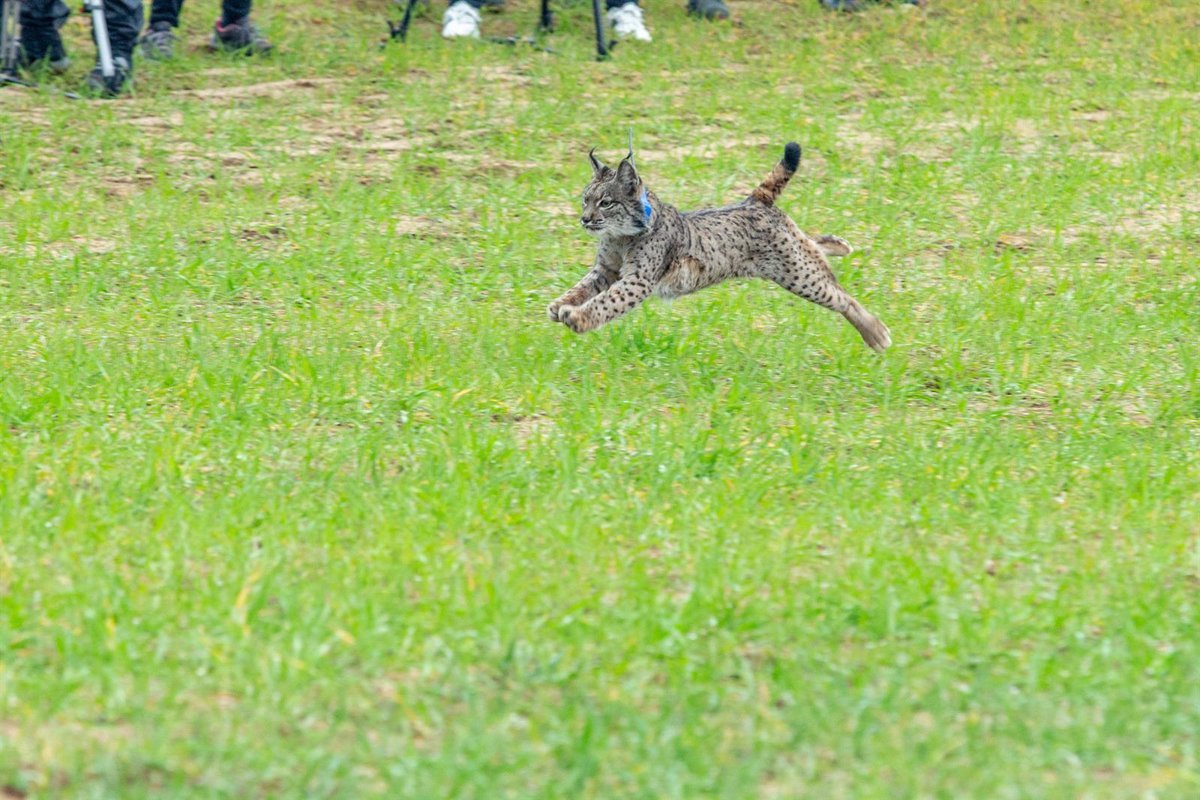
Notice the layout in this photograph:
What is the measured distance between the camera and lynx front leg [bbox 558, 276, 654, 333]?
640 cm

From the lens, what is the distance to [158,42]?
37.1ft

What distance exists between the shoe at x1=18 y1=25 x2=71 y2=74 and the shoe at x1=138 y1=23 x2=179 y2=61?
2.38ft

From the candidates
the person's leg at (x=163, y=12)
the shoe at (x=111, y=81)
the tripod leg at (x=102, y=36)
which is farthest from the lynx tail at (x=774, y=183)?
the person's leg at (x=163, y=12)

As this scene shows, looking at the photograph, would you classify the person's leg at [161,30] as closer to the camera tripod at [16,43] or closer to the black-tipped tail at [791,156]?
the camera tripod at [16,43]

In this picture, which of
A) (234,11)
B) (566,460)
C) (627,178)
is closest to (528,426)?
(566,460)

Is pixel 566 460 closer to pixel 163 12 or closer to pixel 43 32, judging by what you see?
pixel 43 32

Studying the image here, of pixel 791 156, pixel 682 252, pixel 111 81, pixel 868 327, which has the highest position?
pixel 791 156

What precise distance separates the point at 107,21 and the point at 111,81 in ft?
1.32

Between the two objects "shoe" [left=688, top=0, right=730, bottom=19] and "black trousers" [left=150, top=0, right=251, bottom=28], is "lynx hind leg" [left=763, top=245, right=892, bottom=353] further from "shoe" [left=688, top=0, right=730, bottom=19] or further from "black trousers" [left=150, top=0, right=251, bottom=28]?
"shoe" [left=688, top=0, right=730, bottom=19]

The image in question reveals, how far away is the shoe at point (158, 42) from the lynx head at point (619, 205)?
560 centimetres

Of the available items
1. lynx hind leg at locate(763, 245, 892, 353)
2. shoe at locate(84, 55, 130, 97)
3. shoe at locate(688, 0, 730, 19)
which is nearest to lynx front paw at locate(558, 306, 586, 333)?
lynx hind leg at locate(763, 245, 892, 353)

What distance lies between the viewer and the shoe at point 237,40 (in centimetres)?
1148

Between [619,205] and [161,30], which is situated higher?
[619,205]

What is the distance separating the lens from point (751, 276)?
693 cm
